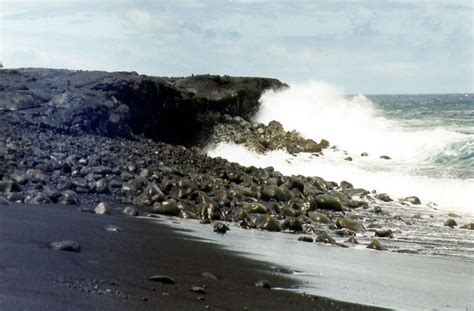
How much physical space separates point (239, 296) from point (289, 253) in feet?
14.3

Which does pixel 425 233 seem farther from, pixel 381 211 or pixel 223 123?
pixel 223 123

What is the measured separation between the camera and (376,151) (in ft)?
119

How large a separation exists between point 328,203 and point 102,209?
23.7 ft

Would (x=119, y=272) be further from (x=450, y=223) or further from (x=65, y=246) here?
(x=450, y=223)

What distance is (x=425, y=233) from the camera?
1697 cm

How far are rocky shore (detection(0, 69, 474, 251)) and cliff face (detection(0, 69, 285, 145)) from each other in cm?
5

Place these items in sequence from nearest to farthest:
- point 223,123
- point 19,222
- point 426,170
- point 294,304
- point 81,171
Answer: point 294,304 → point 19,222 → point 81,171 → point 426,170 → point 223,123

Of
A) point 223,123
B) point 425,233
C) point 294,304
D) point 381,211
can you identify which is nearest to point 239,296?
point 294,304

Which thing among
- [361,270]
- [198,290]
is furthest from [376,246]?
[198,290]

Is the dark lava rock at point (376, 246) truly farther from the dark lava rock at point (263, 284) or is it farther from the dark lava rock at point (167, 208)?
the dark lava rock at point (263, 284)

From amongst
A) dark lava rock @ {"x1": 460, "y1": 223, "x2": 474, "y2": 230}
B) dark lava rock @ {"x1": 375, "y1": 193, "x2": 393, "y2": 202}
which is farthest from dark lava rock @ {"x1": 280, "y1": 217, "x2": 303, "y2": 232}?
dark lava rock @ {"x1": 375, "y1": 193, "x2": 393, "y2": 202}

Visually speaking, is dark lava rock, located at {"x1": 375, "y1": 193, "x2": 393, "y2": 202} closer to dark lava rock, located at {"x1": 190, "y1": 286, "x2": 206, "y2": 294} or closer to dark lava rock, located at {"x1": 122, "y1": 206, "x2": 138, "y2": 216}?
dark lava rock, located at {"x1": 122, "y1": 206, "x2": 138, "y2": 216}

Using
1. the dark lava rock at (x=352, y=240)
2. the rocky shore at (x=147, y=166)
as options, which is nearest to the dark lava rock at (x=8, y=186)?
the rocky shore at (x=147, y=166)

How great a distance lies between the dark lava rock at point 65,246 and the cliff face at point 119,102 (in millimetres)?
14017
